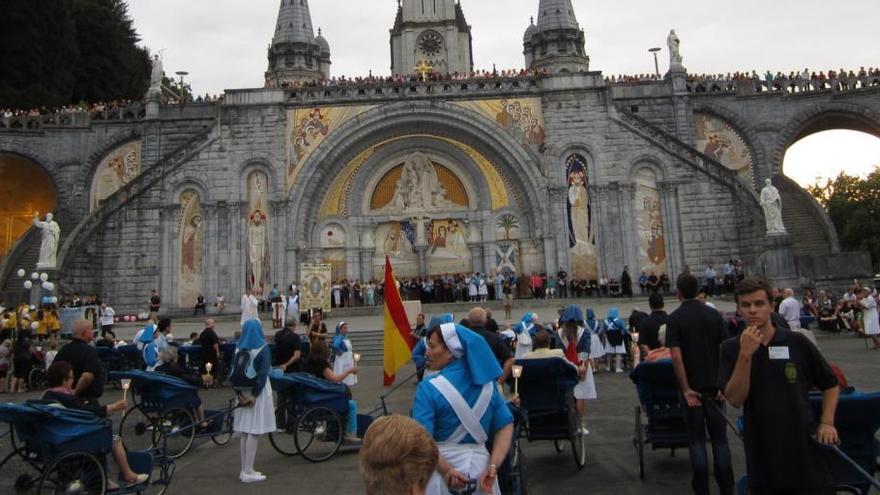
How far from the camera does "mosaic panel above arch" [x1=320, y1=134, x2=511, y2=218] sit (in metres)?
30.2

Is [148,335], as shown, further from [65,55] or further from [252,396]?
[65,55]

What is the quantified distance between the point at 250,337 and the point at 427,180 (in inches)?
953

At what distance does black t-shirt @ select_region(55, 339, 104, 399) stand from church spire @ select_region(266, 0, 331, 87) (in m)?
49.7

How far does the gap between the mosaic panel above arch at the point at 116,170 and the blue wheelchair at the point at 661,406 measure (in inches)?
1239

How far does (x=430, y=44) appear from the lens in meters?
50.7

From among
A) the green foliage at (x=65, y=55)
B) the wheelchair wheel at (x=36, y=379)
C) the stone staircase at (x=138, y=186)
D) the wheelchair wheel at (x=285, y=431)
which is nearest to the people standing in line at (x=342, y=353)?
the wheelchair wheel at (x=285, y=431)

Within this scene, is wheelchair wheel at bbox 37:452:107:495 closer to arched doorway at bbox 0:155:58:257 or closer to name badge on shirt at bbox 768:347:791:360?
name badge on shirt at bbox 768:347:791:360

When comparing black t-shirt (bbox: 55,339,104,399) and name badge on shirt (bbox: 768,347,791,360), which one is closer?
name badge on shirt (bbox: 768,347,791,360)

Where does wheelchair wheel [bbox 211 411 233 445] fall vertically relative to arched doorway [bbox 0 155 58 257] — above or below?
below

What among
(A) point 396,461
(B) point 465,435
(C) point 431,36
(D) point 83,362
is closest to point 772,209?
(B) point 465,435

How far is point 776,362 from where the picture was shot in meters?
3.62

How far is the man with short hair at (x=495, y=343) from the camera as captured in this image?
6.33 m

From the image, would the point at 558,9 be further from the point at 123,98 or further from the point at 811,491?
the point at 811,491

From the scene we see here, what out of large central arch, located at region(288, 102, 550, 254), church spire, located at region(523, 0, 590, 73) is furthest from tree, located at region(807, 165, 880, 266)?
large central arch, located at region(288, 102, 550, 254)
